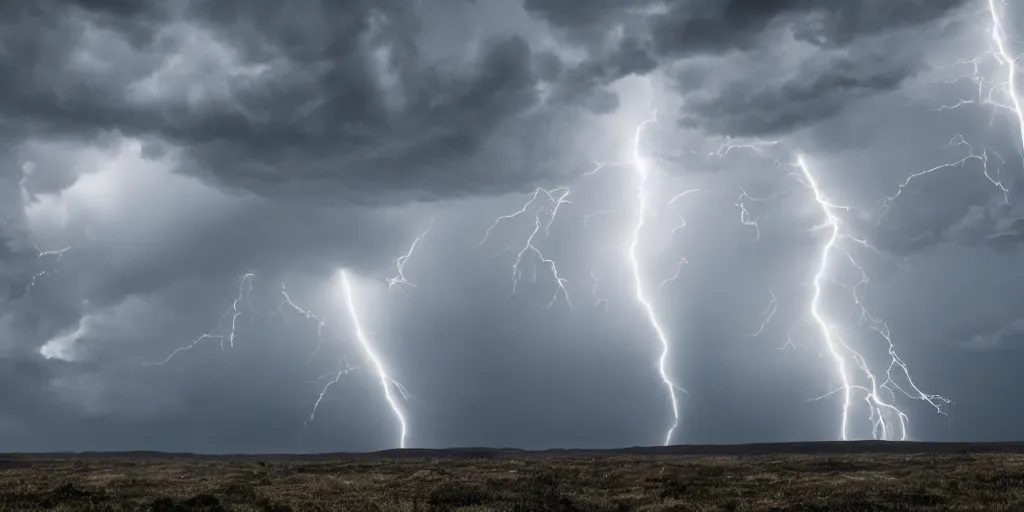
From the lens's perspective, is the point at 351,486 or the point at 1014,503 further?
the point at 351,486

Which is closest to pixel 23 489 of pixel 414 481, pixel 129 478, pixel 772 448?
pixel 129 478

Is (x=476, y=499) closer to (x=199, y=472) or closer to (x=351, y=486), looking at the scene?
(x=351, y=486)

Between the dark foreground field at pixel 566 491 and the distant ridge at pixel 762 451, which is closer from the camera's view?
the dark foreground field at pixel 566 491

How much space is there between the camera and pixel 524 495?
24969mm

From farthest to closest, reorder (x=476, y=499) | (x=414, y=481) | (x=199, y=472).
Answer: (x=199, y=472) < (x=414, y=481) < (x=476, y=499)

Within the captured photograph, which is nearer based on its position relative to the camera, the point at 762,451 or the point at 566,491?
the point at 566,491

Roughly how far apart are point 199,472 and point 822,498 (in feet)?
100

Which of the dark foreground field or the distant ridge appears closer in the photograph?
the dark foreground field

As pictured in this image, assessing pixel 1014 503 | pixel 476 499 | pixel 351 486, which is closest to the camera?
pixel 1014 503

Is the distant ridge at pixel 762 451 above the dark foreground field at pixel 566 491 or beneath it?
beneath

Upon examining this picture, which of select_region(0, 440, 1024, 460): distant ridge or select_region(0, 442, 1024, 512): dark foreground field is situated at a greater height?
select_region(0, 442, 1024, 512): dark foreground field

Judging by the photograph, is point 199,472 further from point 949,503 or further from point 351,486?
point 949,503

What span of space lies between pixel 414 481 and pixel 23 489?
13851 mm

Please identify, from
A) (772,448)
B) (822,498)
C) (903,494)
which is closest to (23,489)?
(822,498)
